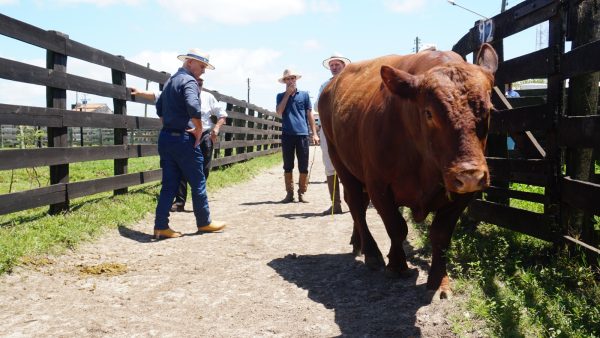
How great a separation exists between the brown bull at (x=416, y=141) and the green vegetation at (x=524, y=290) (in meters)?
0.31

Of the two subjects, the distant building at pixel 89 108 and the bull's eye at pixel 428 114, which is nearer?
the bull's eye at pixel 428 114

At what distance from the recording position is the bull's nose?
9.25ft

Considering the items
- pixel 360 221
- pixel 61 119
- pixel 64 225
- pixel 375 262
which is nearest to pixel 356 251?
pixel 360 221

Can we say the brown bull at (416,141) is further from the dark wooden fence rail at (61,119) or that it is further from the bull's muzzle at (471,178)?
the dark wooden fence rail at (61,119)

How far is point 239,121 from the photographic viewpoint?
1638 cm

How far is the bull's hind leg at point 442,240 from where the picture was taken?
3641 millimetres

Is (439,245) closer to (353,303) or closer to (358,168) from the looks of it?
(353,303)

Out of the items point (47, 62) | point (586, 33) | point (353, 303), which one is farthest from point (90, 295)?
point (586, 33)

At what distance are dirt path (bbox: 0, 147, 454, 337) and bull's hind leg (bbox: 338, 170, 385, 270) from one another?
0.13 metres

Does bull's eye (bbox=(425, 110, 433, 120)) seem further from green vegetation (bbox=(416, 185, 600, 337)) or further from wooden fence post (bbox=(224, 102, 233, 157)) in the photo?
wooden fence post (bbox=(224, 102, 233, 157))

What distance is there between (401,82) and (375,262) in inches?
63.9

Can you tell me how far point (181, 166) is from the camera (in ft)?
19.5

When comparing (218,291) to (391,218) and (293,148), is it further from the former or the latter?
(293,148)

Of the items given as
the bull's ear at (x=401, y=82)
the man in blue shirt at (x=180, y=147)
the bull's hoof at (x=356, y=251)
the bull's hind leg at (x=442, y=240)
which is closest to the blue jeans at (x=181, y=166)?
the man in blue shirt at (x=180, y=147)
